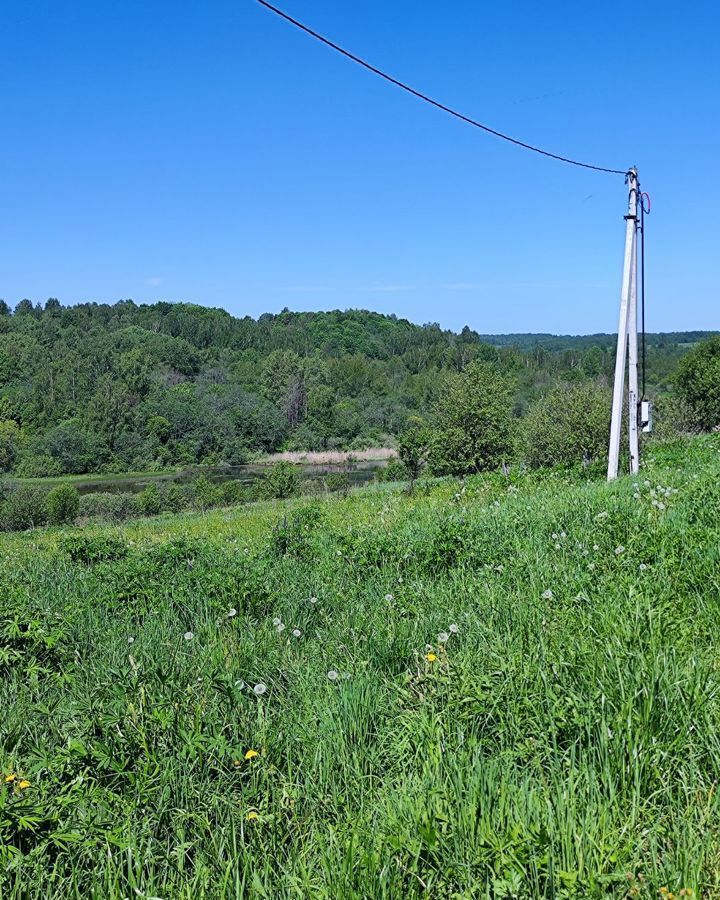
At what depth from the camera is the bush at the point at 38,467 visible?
278 ft

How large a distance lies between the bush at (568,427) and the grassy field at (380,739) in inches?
1461

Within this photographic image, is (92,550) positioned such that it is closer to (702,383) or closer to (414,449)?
(414,449)

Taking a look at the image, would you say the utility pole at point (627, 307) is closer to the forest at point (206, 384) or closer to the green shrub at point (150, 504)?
the green shrub at point (150, 504)

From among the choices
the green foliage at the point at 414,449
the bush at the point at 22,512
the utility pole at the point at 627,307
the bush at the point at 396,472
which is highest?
the utility pole at the point at 627,307

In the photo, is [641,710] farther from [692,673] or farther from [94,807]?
[94,807]

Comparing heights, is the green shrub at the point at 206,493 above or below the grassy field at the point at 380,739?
below

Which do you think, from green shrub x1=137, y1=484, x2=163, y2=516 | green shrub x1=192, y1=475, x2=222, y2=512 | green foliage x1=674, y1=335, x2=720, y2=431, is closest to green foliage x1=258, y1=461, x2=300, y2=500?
green shrub x1=192, y1=475, x2=222, y2=512

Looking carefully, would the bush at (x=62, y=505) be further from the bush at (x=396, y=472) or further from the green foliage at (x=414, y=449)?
the green foliage at (x=414, y=449)

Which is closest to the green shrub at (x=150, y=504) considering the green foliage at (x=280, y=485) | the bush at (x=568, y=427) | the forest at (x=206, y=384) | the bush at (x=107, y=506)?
the bush at (x=107, y=506)

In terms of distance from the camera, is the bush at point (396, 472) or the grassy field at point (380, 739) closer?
the grassy field at point (380, 739)

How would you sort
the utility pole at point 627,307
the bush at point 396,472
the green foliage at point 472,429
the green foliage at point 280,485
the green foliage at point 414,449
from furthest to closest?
the bush at point 396,472
the green foliage at point 280,485
the green foliage at point 414,449
the green foliage at point 472,429
the utility pole at point 627,307

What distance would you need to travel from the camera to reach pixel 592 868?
1907mm

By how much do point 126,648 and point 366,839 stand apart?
208 centimetres

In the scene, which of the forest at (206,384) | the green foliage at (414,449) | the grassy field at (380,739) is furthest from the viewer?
the forest at (206,384)
